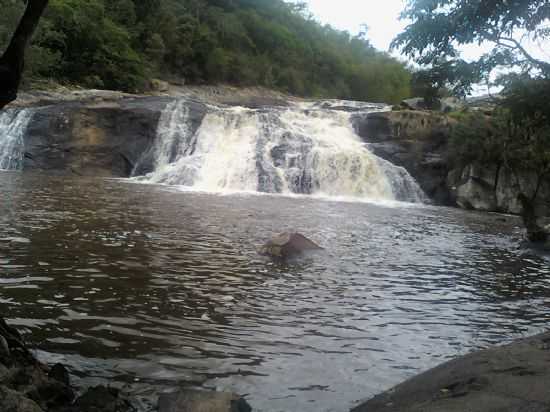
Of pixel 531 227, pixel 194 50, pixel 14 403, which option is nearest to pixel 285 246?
pixel 14 403

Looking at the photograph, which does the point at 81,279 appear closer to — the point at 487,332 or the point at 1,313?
the point at 1,313

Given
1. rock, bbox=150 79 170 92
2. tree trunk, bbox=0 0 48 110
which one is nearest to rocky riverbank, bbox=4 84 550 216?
rock, bbox=150 79 170 92

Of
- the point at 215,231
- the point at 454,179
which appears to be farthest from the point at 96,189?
the point at 454,179

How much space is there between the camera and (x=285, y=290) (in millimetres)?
6711

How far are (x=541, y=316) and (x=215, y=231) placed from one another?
6.10 m

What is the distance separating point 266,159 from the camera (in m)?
24.7

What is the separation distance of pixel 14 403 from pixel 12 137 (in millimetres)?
25652

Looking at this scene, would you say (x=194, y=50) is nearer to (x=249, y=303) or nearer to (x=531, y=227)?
(x=531, y=227)

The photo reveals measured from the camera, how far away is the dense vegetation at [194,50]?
3566 cm

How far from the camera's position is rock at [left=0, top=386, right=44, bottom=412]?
2.55 metres

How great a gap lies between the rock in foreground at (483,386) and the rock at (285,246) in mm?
4547

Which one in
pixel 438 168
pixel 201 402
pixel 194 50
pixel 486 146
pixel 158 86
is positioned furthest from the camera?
pixel 194 50

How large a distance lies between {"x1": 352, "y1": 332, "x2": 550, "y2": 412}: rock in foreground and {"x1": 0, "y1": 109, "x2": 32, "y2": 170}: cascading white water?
24.7 meters

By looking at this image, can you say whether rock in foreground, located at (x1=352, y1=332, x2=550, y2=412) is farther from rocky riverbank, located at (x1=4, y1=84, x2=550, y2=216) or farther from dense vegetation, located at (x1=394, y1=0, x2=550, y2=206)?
rocky riverbank, located at (x1=4, y1=84, x2=550, y2=216)
